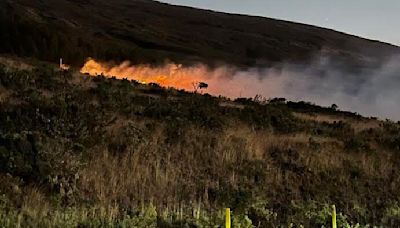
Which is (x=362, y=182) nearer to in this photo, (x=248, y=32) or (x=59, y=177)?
(x=59, y=177)

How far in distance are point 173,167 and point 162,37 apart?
280ft

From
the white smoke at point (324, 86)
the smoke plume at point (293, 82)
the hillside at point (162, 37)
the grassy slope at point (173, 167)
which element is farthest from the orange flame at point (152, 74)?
the grassy slope at point (173, 167)

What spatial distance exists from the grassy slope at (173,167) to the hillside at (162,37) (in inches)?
1448

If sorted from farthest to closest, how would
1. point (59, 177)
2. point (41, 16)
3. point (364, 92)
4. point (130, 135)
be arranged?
point (41, 16)
point (364, 92)
point (130, 135)
point (59, 177)

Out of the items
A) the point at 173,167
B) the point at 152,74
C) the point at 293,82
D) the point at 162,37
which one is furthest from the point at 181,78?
the point at 162,37

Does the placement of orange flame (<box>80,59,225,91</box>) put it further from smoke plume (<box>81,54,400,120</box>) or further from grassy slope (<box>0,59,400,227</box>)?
grassy slope (<box>0,59,400,227</box>)

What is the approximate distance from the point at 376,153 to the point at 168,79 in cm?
3400

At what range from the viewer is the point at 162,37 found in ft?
320

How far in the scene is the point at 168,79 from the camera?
50469 millimetres

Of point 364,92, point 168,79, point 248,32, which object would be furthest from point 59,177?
point 248,32

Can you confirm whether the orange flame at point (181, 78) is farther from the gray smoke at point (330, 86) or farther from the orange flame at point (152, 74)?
the gray smoke at point (330, 86)

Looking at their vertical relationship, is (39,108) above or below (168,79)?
above

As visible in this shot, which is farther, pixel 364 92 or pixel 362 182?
pixel 364 92

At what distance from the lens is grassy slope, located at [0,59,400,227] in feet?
35.4
